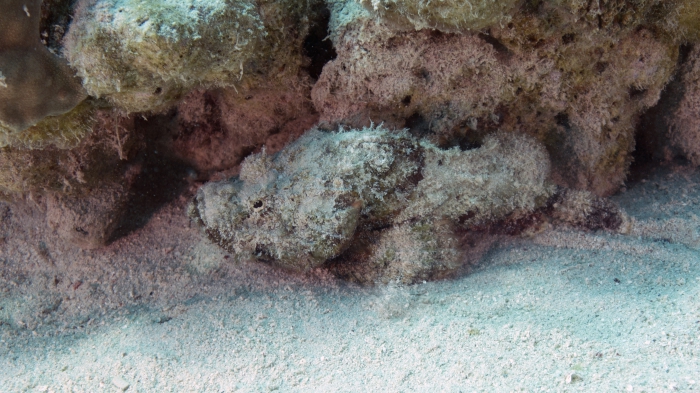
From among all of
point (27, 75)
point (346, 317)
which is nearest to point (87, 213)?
point (27, 75)

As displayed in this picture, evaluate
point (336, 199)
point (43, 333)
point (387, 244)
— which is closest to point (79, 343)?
point (43, 333)

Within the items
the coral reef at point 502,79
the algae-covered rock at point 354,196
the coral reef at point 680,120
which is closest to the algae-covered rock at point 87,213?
the algae-covered rock at point 354,196

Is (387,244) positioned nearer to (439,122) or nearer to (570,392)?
(439,122)

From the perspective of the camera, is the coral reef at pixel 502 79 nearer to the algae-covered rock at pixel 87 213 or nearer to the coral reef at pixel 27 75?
the coral reef at pixel 27 75

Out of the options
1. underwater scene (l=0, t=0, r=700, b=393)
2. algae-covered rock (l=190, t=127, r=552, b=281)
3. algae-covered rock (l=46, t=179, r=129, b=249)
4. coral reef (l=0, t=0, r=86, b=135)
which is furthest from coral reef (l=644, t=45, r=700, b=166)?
algae-covered rock (l=46, t=179, r=129, b=249)

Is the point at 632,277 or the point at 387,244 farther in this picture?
the point at 387,244

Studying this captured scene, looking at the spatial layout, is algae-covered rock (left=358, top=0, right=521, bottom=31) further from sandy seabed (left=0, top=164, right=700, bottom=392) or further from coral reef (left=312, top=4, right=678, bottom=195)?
sandy seabed (left=0, top=164, right=700, bottom=392)
